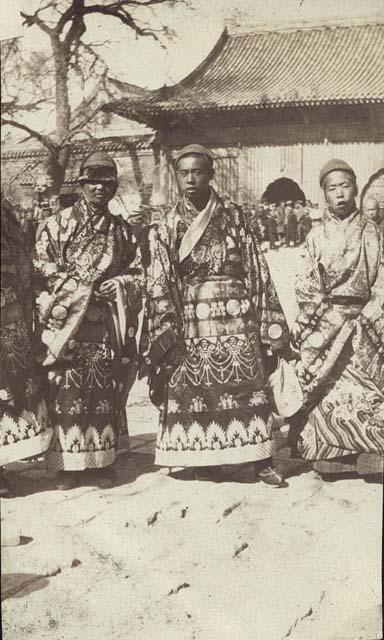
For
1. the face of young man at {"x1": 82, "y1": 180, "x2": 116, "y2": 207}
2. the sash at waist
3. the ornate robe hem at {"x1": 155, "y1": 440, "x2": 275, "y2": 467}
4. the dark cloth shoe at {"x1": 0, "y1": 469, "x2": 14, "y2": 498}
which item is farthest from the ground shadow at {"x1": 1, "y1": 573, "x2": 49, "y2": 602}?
the sash at waist

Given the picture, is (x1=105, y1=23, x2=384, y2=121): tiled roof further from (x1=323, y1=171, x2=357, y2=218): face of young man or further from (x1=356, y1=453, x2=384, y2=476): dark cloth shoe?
(x1=356, y1=453, x2=384, y2=476): dark cloth shoe

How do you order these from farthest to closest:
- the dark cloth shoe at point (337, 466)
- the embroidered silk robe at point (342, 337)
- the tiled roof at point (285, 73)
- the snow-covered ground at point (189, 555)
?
the dark cloth shoe at point (337, 466) < the embroidered silk robe at point (342, 337) < the tiled roof at point (285, 73) < the snow-covered ground at point (189, 555)

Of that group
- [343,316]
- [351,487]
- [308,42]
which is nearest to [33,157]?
[308,42]

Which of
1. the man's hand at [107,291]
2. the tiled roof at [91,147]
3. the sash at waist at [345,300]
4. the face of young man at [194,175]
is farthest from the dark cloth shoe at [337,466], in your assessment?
the tiled roof at [91,147]

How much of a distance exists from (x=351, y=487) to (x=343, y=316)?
0.75m

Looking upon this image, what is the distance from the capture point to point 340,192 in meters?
3.23

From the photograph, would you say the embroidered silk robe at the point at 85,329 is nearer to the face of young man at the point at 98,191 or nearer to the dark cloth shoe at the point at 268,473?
the face of young man at the point at 98,191

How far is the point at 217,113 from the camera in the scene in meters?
3.24

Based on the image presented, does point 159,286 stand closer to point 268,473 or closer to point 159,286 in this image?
point 159,286

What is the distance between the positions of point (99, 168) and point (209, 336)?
84 cm

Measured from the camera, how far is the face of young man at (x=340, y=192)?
3.20m

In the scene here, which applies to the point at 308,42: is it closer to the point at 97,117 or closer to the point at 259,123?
the point at 259,123

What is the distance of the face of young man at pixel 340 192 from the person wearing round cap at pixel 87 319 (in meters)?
0.86

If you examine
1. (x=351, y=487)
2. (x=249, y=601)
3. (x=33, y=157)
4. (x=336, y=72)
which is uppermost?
(x=336, y=72)
